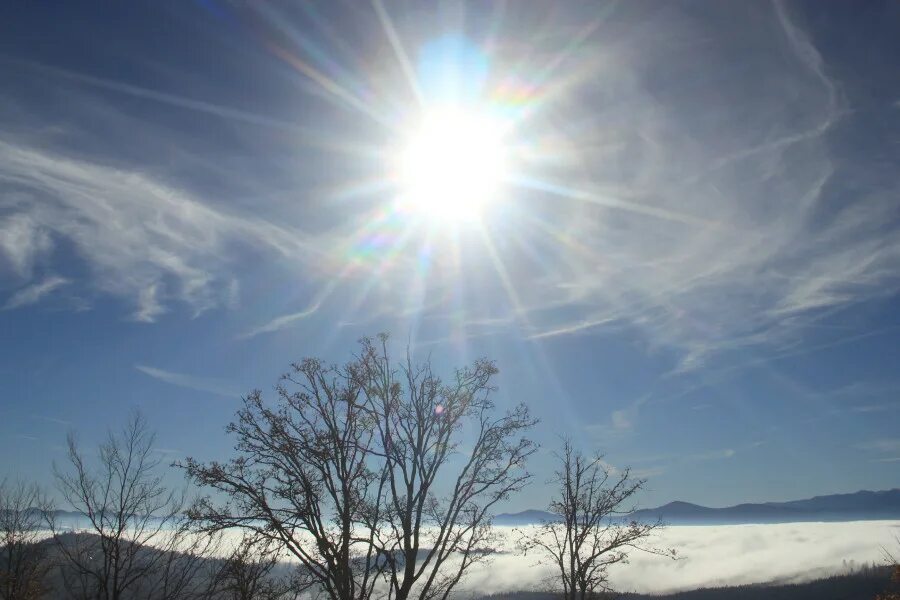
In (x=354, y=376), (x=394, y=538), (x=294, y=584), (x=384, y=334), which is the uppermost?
(x=384, y=334)

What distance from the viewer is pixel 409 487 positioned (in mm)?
17844

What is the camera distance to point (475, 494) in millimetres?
19031

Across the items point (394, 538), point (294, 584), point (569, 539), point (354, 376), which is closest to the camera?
point (294, 584)

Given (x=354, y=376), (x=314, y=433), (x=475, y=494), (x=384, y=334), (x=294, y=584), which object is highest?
(x=384, y=334)

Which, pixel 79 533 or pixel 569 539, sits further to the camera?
pixel 569 539

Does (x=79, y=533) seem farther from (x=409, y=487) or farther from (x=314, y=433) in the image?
(x=409, y=487)

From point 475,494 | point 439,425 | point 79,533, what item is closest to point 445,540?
point 475,494

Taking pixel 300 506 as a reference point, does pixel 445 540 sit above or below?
below

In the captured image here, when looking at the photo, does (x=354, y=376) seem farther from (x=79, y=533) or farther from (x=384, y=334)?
(x=79, y=533)

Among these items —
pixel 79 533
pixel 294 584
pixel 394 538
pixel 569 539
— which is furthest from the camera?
pixel 569 539

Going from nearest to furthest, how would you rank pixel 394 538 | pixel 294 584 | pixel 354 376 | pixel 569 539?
1. pixel 294 584
2. pixel 394 538
3. pixel 354 376
4. pixel 569 539

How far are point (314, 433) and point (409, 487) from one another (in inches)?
142

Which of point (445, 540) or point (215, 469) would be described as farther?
point (445, 540)

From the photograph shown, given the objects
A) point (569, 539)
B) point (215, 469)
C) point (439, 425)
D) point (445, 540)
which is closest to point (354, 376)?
point (439, 425)
